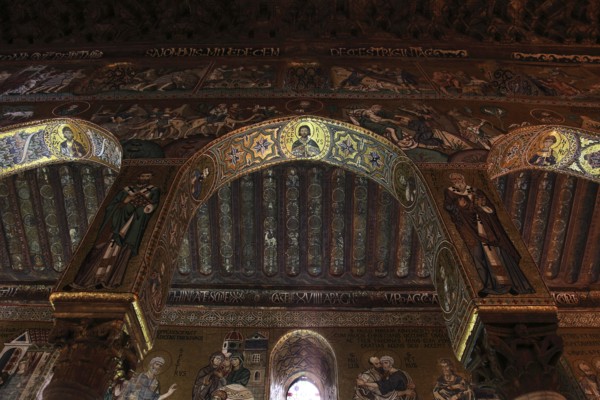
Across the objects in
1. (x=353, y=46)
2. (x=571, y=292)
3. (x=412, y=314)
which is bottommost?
(x=412, y=314)

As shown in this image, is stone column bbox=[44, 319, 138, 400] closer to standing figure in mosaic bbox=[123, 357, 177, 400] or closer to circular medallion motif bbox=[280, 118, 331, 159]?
standing figure in mosaic bbox=[123, 357, 177, 400]

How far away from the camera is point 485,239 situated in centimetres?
499

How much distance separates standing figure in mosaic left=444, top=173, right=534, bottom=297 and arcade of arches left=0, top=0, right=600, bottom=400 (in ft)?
0.07

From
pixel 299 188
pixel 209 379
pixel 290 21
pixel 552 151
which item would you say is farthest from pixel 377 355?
pixel 290 21

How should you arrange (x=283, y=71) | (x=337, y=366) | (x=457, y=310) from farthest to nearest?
(x=283, y=71)
(x=337, y=366)
(x=457, y=310)

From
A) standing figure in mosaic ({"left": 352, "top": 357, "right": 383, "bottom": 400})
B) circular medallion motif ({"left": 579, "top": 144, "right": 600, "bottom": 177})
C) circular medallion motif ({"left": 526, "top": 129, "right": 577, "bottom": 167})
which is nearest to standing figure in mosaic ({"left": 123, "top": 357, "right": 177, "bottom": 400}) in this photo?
standing figure in mosaic ({"left": 352, "top": 357, "right": 383, "bottom": 400})

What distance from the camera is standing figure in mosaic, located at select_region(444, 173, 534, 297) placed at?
4.52m

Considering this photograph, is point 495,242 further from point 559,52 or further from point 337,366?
point 559,52

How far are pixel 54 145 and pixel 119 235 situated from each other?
2564 millimetres

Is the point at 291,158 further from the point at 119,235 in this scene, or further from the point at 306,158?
the point at 119,235

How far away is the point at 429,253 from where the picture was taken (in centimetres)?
555

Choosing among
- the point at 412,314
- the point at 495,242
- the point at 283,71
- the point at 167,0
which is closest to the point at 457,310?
the point at 495,242

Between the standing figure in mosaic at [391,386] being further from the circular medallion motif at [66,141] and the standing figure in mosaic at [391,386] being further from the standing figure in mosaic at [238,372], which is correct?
the circular medallion motif at [66,141]

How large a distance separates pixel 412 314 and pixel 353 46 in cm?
491
